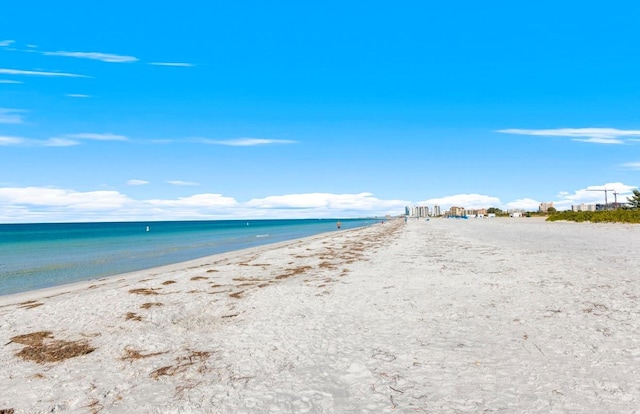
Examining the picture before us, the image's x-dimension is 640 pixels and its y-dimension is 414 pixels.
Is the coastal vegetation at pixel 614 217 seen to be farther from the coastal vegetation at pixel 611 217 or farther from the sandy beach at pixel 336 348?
the sandy beach at pixel 336 348

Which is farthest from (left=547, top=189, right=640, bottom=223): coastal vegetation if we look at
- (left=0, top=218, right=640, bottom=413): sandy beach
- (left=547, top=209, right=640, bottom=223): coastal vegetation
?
(left=0, top=218, right=640, bottom=413): sandy beach

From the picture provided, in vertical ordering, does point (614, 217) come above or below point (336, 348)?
above

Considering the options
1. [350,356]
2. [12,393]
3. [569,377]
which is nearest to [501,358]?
[569,377]

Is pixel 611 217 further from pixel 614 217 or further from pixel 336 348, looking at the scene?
pixel 336 348

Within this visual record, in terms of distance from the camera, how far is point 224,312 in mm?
10281

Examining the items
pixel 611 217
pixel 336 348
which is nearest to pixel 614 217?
pixel 611 217

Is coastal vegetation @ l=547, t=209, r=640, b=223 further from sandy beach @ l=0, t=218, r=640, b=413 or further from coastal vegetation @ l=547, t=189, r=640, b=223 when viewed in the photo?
sandy beach @ l=0, t=218, r=640, b=413

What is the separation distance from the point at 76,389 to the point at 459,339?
6507mm

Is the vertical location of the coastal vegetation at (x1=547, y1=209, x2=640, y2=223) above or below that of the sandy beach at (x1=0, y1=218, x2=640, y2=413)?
above

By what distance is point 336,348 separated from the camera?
23.7 feet

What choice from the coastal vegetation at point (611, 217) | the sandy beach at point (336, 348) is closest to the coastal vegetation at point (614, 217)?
the coastal vegetation at point (611, 217)

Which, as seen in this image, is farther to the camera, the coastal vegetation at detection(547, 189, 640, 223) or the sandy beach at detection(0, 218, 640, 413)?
the coastal vegetation at detection(547, 189, 640, 223)

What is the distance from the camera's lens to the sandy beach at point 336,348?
525 cm

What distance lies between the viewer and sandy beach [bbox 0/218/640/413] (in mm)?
5246
